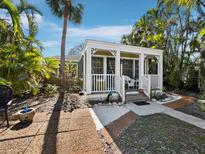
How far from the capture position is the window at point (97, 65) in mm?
10678

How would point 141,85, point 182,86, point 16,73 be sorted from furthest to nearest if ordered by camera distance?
point 182,86 < point 141,85 < point 16,73

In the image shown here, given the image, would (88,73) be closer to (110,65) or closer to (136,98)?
(136,98)

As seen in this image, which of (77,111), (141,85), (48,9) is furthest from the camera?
(48,9)

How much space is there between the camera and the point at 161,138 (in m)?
4.10

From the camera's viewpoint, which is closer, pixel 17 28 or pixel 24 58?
pixel 17 28

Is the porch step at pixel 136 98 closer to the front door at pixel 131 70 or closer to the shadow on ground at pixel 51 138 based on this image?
the front door at pixel 131 70

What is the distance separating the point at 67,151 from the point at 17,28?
13.9 feet

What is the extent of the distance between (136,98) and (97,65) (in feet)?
12.4

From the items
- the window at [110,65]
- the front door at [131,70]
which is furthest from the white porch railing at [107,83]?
the front door at [131,70]

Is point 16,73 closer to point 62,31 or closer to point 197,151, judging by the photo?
point 62,31

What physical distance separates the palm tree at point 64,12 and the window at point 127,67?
4.87 metres

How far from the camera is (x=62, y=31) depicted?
12.2 meters

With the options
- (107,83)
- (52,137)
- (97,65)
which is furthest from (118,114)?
(97,65)

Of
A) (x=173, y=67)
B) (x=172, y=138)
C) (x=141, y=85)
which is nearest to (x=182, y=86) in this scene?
(x=173, y=67)
